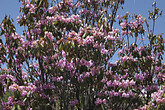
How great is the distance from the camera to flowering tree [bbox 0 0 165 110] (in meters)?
4.20

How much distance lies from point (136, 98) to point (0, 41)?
3358mm

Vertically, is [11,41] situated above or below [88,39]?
above

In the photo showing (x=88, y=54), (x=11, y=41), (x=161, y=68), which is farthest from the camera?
(x=161, y=68)

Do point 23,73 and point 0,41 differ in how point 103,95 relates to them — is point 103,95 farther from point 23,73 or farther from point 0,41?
point 0,41

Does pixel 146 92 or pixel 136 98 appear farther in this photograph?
pixel 146 92

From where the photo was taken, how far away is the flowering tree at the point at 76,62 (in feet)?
13.8

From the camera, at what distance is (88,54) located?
15.1 ft

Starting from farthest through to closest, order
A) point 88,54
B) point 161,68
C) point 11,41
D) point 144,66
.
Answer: point 161,68 → point 144,66 → point 11,41 → point 88,54

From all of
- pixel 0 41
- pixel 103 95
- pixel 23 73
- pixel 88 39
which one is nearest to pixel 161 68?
pixel 103 95

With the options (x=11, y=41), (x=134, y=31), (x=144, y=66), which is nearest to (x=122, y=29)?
(x=134, y=31)

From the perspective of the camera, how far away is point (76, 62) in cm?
438

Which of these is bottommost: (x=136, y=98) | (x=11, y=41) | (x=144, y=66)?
(x=136, y=98)

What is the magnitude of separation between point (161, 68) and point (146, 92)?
80 centimetres

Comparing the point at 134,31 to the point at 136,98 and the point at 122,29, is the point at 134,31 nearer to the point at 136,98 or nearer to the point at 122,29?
the point at 122,29
